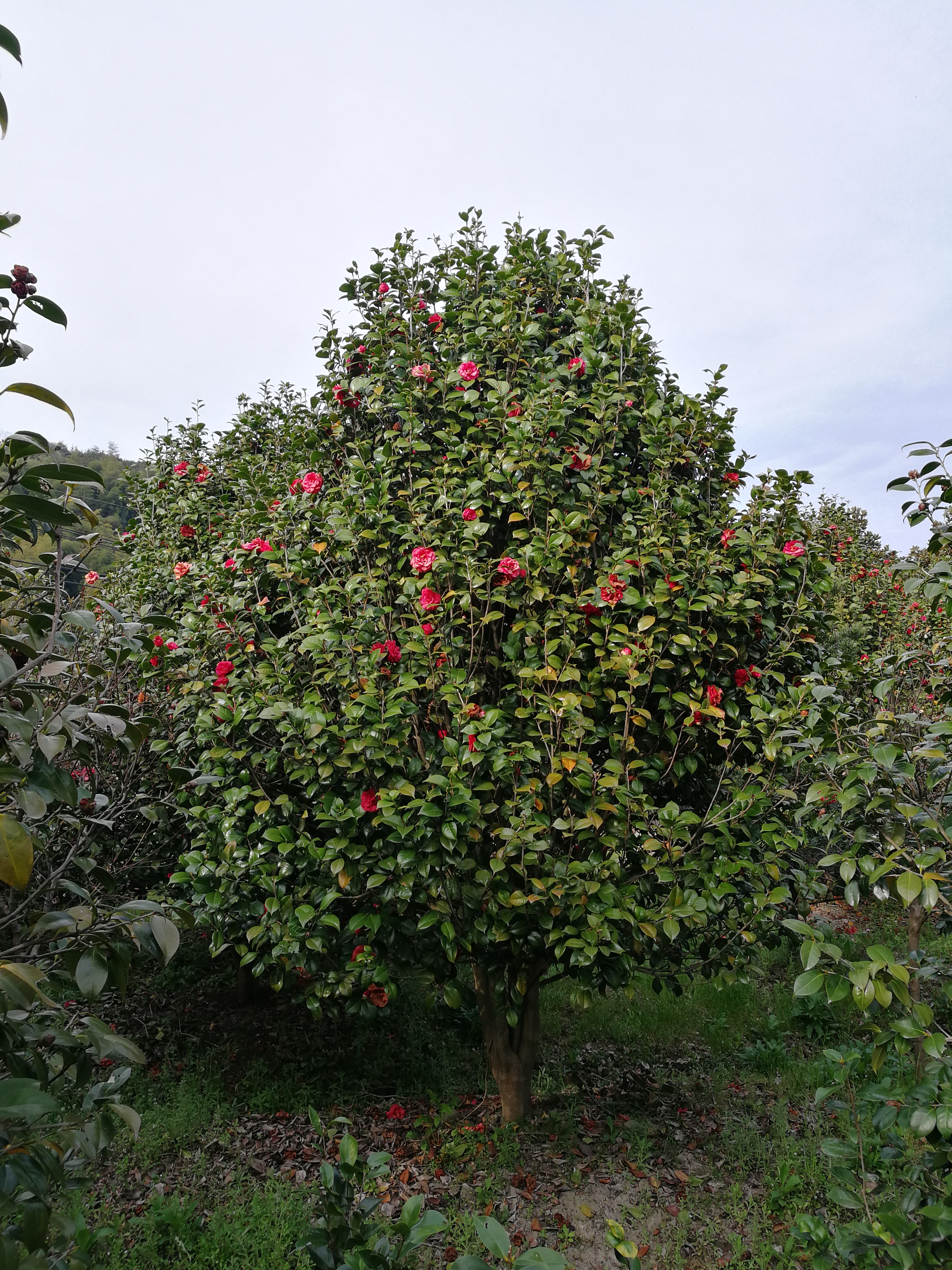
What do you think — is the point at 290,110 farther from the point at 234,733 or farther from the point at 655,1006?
the point at 655,1006

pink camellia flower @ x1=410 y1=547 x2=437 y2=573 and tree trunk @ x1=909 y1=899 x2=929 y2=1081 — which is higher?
pink camellia flower @ x1=410 y1=547 x2=437 y2=573

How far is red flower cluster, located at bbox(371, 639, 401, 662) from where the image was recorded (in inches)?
108

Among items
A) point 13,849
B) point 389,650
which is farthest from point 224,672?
point 13,849

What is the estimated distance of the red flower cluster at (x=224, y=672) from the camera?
3.16m

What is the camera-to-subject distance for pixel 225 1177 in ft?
9.95

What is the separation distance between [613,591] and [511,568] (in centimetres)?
38

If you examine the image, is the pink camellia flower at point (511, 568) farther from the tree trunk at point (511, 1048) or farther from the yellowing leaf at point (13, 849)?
the yellowing leaf at point (13, 849)

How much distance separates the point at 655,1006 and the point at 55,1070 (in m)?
3.26

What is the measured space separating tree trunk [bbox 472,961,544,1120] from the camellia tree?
1 cm

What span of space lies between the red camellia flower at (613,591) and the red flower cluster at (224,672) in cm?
159

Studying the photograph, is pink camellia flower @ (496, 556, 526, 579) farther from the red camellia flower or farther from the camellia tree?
the red camellia flower

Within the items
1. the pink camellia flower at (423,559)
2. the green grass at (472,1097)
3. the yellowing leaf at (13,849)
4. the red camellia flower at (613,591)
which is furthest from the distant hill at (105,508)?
the green grass at (472,1097)

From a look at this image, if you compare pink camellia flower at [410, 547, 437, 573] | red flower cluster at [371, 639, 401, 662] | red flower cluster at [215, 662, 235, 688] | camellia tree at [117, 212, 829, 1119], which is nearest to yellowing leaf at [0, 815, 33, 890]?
camellia tree at [117, 212, 829, 1119]

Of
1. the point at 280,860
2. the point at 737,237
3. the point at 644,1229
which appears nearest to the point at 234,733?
the point at 280,860
